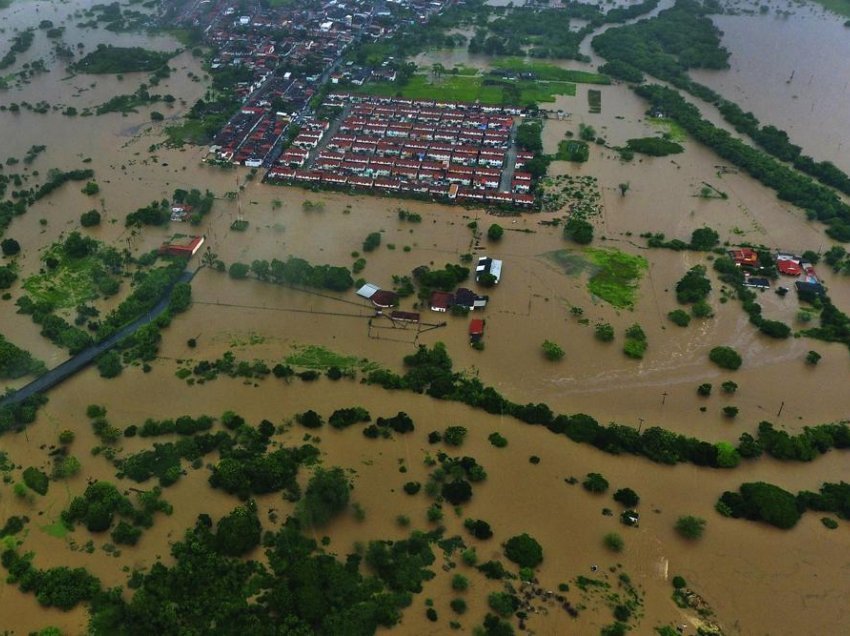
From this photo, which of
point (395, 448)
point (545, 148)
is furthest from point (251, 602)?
point (545, 148)

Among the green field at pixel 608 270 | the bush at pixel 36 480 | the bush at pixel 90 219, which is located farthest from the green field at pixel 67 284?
the green field at pixel 608 270

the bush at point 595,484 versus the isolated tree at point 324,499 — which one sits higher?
the isolated tree at point 324,499

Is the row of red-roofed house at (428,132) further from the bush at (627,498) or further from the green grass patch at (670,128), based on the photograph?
the bush at (627,498)

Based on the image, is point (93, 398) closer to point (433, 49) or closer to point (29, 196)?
point (29, 196)

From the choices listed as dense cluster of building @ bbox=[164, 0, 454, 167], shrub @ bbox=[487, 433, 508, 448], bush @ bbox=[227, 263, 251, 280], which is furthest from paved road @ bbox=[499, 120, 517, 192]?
shrub @ bbox=[487, 433, 508, 448]

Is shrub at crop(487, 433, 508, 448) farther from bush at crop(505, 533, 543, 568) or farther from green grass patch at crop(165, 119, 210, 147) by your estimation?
green grass patch at crop(165, 119, 210, 147)

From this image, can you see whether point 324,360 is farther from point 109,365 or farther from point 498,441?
point 109,365

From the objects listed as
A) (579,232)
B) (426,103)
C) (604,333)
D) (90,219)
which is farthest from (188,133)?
(604,333)
